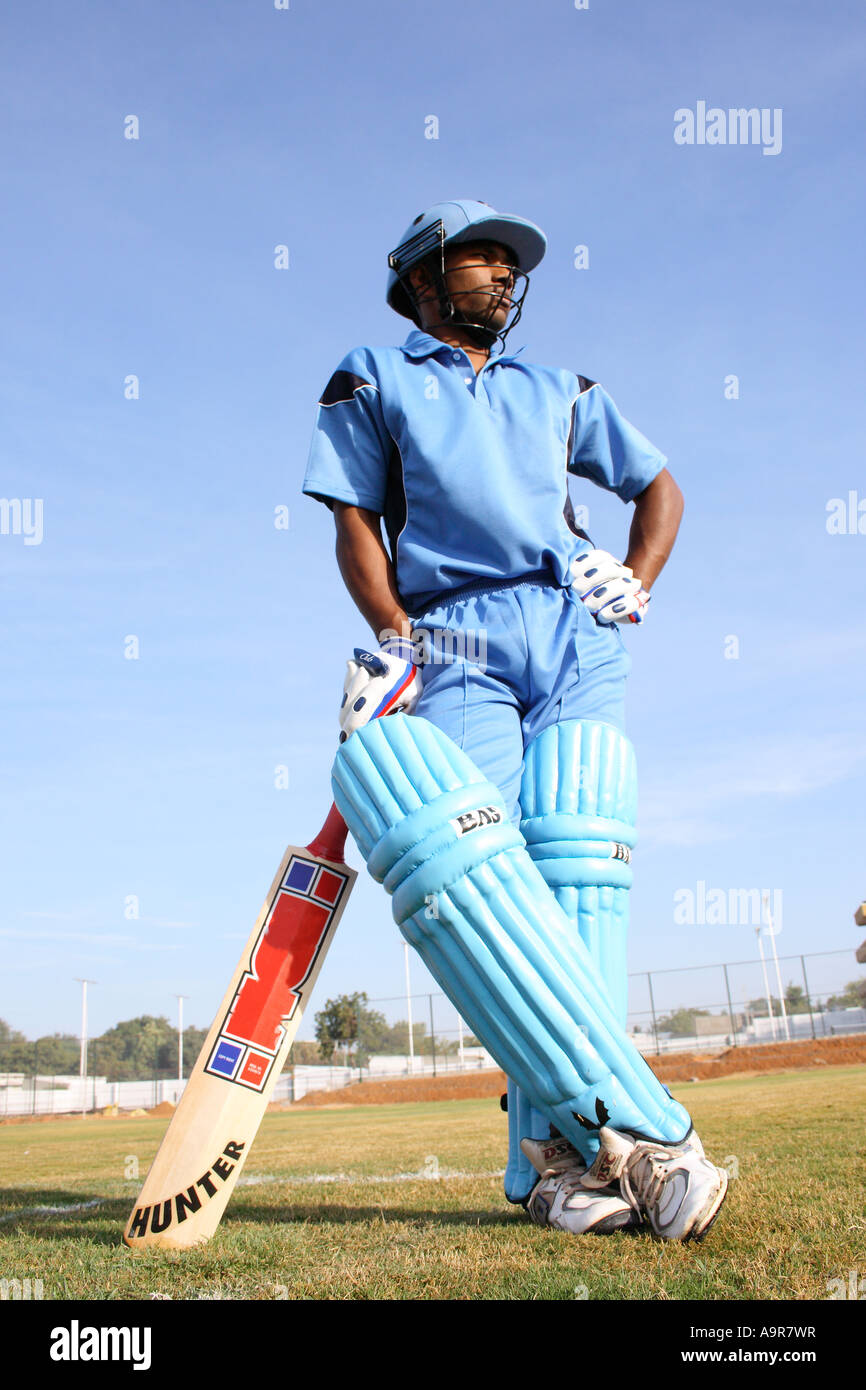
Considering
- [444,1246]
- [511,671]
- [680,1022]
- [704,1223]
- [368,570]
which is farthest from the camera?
[680,1022]

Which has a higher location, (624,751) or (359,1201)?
(624,751)

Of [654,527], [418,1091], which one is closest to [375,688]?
[654,527]

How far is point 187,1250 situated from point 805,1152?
2574mm

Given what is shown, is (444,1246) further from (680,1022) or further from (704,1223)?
(680,1022)

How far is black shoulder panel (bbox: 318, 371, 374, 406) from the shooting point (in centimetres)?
291

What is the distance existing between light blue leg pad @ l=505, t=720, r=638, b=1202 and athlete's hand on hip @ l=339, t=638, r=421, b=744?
1.25 ft

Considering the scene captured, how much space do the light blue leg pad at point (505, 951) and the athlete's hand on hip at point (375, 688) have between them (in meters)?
0.29

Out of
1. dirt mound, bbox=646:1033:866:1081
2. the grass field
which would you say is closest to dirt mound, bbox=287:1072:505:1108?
dirt mound, bbox=646:1033:866:1081

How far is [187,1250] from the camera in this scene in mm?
2332

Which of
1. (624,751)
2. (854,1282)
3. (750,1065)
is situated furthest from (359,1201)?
(750,1065)

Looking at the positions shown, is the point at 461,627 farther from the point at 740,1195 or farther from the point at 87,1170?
the point at 87,1170

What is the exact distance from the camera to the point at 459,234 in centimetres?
298

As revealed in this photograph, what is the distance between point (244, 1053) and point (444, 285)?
231 centimetres

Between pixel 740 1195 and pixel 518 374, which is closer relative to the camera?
pixel 740 1195
